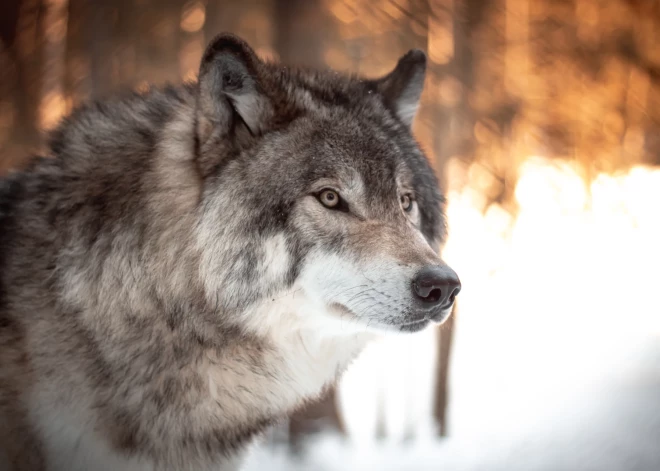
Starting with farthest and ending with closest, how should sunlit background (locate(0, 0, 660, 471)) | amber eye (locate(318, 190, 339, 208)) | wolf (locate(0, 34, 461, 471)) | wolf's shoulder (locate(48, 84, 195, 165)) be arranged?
sunlit background (locate(0, 0, 660, 471))
wolf's shoulder (locate(48, 84, 195, 165))
amber eye (locate(318, 190, 339, 208))
wolf (locate(0, 34, 461, 471))

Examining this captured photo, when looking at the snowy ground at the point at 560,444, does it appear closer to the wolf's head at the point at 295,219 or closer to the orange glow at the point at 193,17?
the wolf's head at the point at 295,219

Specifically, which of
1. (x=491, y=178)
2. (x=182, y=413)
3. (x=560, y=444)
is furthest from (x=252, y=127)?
(x=560, y=444)

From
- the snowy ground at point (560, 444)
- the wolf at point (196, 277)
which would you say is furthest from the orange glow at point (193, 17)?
the snowy ground at point (560, 444)

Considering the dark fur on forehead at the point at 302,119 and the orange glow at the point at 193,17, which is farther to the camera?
the orange glow at the point at 193,17

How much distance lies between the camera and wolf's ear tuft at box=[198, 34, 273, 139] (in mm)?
2043

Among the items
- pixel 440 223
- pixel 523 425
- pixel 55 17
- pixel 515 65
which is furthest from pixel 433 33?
pixel 523 425

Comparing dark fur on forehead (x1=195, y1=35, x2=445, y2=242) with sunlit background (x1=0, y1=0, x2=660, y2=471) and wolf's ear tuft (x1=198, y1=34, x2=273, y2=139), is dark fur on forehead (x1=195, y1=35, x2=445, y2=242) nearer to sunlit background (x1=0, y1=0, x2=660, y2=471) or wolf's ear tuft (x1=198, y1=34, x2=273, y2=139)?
wolf's ear tuft (x1=198, y1=34, x2=273, y2=139)

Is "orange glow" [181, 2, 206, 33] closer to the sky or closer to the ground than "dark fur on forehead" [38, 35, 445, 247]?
closer to the sky

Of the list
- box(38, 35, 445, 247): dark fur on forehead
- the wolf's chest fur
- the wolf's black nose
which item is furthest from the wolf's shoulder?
the wolf's black nose

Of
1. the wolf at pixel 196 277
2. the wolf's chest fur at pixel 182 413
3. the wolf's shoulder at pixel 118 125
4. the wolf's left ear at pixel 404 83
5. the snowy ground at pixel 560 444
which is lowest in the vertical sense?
the snowy ground at pixel 560 444

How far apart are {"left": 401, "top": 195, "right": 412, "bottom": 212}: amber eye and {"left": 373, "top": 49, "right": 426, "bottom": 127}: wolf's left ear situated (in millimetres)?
570

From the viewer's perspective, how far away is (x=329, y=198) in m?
2.20

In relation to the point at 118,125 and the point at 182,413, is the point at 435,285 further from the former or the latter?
the point at 118,125

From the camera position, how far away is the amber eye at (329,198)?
7.18 feet
